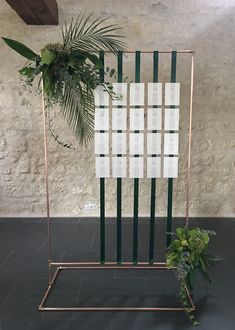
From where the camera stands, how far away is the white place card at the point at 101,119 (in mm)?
2328

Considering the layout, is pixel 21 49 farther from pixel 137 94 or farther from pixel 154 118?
pixel 154 118

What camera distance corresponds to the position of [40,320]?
201 centimetres

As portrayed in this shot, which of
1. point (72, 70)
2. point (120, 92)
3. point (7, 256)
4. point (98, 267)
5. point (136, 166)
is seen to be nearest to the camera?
point (72, 70)

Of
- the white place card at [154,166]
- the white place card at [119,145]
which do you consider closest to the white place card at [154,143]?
the white place card at [154,166]

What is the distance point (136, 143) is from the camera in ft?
7.83

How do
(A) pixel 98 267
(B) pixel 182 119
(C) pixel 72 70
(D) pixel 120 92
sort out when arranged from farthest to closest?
(B) pixel 182 119 → (A) pixel 98 267 → (D) pixel 120 92 → (C) pixel 72 70

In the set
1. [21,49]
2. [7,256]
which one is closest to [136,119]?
[21,49]

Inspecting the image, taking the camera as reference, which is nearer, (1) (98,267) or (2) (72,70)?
(2) (72,70)

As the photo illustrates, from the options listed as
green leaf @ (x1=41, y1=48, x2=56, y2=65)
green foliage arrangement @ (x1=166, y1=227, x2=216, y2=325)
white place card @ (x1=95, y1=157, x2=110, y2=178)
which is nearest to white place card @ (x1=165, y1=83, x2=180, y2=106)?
white place card @ (x1=95, y1=157, x2=110, y2=178)

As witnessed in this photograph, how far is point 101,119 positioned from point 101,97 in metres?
0.17

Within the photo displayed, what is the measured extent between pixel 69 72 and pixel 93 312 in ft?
5.59

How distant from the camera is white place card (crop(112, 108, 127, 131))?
2.33 meters

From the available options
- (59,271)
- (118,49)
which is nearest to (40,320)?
(59,271)

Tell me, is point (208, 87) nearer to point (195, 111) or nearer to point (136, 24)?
point (195, 111)
